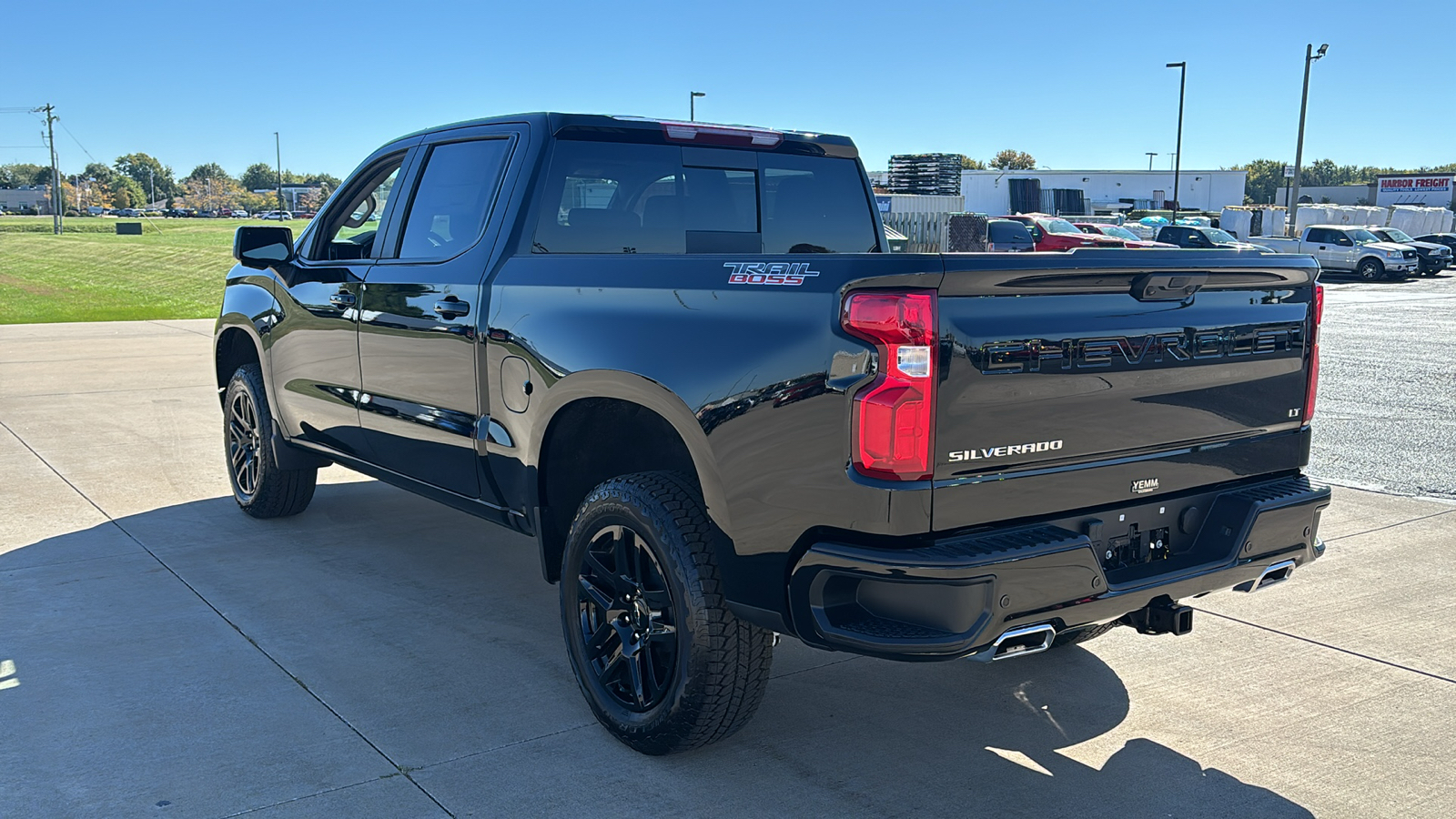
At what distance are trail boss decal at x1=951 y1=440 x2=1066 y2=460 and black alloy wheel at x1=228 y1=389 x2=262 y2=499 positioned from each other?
15.1ft

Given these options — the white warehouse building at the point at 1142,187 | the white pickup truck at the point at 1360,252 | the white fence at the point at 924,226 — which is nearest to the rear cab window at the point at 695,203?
the white fence at the point at 924,226

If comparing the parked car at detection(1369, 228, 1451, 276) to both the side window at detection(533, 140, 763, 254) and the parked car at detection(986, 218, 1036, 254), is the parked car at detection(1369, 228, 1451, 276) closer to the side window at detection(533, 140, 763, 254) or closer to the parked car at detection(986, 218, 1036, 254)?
the parked car at detection(986, 218, 1036, 254)

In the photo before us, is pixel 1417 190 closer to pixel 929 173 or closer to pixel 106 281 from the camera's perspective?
pixel 929 173

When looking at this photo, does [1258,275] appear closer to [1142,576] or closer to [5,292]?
[1142,576]

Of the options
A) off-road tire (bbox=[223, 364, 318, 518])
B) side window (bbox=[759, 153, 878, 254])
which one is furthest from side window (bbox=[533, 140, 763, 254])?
off-road tire (bbox=[223, 364, 318, 518])

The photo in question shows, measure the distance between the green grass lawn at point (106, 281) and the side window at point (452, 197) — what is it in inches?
275

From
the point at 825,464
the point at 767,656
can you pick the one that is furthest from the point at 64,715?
the point at 825,464

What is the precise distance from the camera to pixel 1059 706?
418 cm

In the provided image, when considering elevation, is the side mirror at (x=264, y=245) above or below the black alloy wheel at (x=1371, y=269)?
above

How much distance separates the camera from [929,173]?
38.7 meters

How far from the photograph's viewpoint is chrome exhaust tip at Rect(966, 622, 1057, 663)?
9.88 ft

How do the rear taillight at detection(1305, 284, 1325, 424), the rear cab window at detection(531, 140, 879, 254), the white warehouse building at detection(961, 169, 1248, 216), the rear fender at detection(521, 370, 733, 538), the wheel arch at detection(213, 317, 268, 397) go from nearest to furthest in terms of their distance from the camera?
the rear fender at detection(521, 370, 733, 538)
the rear taillight at detection(1305, 284, 1325, 424)
the rear cab window at detection(531, 140, 879, 254)
the wheel arch at detection(213, 317, 268, 397)
the white warehouse building at detection(961, 169, 1248, 216)

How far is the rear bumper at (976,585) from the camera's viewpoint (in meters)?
2.90

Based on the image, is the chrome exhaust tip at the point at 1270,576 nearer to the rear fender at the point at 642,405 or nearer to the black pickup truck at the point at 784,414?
the black pickup truck at the point at 784,414
